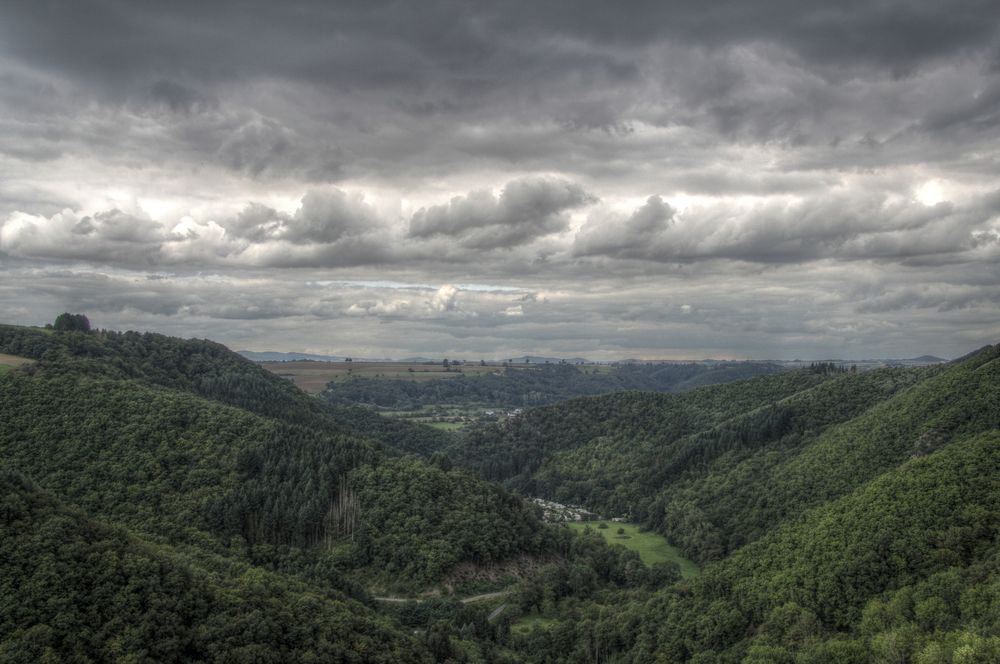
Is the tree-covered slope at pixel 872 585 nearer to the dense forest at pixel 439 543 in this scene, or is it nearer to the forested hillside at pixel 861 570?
the forested hillside at pixel 861 570

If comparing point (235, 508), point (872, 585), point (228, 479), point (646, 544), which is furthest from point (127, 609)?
point (646, 544)

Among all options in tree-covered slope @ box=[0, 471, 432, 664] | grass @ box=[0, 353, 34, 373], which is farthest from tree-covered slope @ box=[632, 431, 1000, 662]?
grass @ box=[0, 353, 34, 373]

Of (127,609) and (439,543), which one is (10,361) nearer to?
(439,543)

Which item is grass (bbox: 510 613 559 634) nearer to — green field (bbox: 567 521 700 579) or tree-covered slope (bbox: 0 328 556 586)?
tree-covered slope (bbox: 0 328 556 586)

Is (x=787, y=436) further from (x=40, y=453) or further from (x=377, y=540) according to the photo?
(x=40, y=453)

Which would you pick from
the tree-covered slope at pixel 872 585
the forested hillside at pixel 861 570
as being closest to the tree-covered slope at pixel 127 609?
the forested hillside at pixel 861 570
